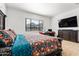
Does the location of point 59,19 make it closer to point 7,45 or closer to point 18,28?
point 18,28

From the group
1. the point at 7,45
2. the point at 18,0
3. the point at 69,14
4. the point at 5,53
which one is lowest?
the point at 5,53

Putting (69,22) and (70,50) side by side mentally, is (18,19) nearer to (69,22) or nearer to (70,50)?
(69,22)

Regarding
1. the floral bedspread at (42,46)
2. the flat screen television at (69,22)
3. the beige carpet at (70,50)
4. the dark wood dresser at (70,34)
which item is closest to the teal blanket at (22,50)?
the floral bedspread at (42,46)

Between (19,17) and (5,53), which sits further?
(19,17)

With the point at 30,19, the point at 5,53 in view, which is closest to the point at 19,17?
the point at 30,19

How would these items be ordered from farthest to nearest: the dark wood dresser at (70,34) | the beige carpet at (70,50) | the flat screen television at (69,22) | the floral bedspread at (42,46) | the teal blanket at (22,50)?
the flat screen television at (69,22)
the dark wood dresser at (70,34)
the beige carpet at (70,50)
the floral bedspread at (42,46)
the teal blanket at (22,50)

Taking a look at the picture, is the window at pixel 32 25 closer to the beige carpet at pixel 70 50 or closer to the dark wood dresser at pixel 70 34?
the dark wood dresser at pixel 70 34

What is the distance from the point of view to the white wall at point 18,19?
618 centimetres

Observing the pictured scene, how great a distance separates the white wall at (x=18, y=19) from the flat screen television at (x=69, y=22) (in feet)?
5.32

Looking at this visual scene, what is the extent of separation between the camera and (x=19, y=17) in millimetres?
7152

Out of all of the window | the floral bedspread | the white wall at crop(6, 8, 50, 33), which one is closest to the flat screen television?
the white wall at crop(6, 8, 50, 33)

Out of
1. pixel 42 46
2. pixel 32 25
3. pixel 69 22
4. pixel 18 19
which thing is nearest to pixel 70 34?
pixel 69 22

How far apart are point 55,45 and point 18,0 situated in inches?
67.9

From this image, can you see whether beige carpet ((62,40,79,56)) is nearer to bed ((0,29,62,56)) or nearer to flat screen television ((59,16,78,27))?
bed ((0,29,62,56))
